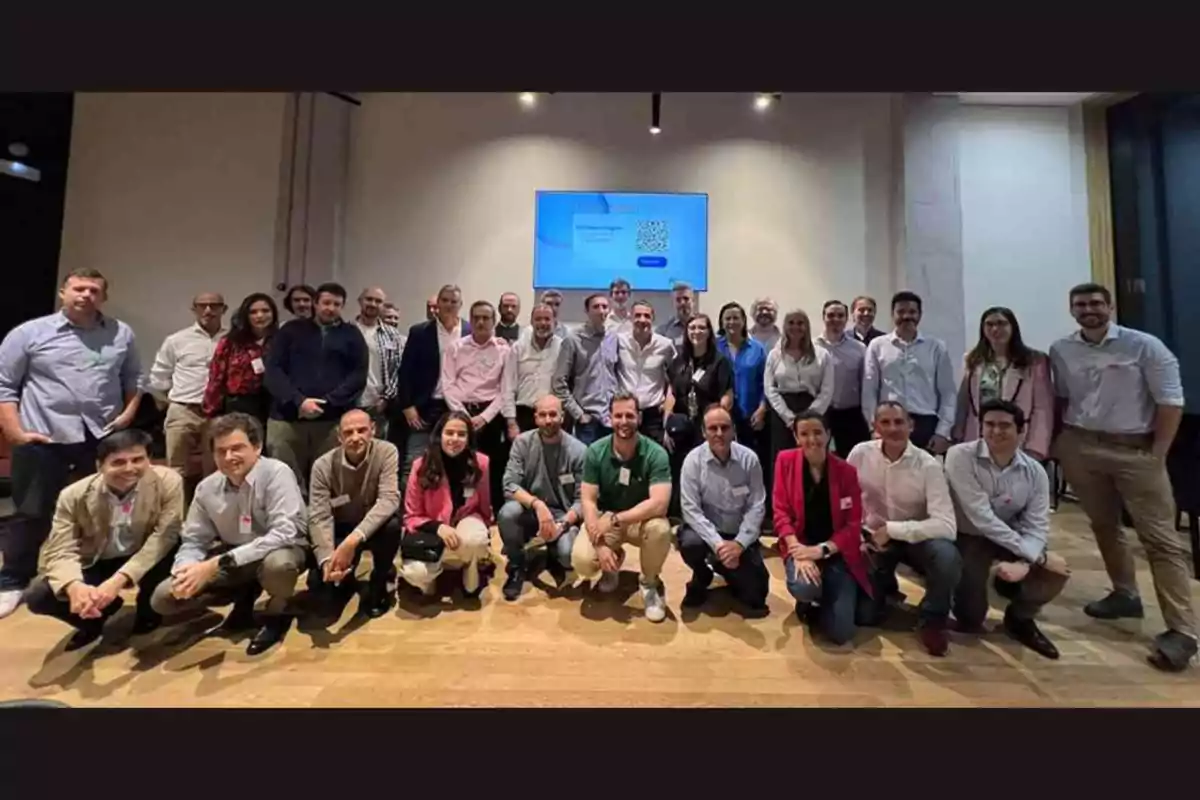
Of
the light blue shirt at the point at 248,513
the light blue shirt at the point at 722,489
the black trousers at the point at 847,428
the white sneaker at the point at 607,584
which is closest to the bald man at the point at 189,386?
the light blue shirt at the point at 248,513

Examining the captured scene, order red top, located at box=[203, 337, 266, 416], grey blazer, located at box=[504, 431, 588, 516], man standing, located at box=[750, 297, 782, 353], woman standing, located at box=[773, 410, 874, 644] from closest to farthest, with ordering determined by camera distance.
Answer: woman standing, located at box=[773, 410, 874, 644] → grey blazer, located at box=[504, 431, 588, 516] → red top, located at box=[203, 337, 266, 416] → man standing, located at box=[750, 297, 782, 353]

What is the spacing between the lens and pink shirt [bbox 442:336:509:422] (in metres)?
3.31

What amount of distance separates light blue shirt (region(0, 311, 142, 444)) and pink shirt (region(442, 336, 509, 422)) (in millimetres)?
1627

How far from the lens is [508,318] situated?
152 inches

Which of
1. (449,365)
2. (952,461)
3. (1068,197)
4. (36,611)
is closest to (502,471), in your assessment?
(449,365)

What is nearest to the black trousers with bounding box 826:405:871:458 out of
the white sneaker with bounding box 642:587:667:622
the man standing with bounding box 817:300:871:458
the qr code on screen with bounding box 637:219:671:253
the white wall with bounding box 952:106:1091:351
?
the man standing with bounding box 817:300:871:458

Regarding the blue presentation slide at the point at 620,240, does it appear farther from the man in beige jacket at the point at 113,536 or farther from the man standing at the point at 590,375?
the man in beige jacket at the point at 113,536

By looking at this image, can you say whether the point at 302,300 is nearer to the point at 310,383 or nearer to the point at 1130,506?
the point at 310,383

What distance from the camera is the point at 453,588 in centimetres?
272

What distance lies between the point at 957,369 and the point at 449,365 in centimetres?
474

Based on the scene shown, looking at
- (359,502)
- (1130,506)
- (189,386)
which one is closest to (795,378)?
(1130,506)

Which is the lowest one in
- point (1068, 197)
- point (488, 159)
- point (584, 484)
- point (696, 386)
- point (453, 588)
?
point (453, 588)

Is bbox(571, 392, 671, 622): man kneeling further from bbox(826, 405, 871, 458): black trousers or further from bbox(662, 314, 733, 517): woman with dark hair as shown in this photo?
bbox(826, 405, 871, 458): black trousers
